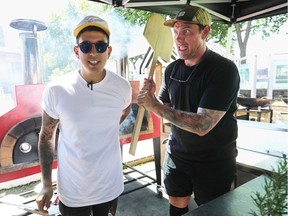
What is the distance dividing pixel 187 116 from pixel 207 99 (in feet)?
0.55

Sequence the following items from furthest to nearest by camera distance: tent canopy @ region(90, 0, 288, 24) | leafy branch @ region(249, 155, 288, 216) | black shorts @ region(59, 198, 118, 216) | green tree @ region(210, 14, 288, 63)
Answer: green tree @ region(210, 14, 288, 63) → tent canopy @ region(90, 0, 288, 24) → black shorts @ region(59, 198, 118, 216) → leafy branch @ region(249, 155, 288, 216)

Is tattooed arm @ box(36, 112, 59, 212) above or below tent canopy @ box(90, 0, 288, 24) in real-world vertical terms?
below

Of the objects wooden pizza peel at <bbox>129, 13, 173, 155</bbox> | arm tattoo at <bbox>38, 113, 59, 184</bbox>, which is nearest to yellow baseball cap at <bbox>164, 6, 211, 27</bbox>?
wooden pizza peel at <bbox>129, 13, 173, 155</bbox>

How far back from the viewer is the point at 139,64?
441 cm

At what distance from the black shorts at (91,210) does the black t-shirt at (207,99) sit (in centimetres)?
63

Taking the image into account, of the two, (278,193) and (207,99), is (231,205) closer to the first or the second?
(278,193)

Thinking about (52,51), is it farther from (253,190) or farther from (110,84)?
(253,190)

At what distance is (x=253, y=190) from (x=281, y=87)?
7000 millimetres

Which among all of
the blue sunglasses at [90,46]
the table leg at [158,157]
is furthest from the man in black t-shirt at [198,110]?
the table leg at [158,157]

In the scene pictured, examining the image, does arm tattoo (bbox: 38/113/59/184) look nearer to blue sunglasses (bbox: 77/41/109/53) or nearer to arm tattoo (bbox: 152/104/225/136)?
blue sunglasses (bbox: 77/41/109/53)

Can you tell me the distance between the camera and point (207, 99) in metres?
1.46

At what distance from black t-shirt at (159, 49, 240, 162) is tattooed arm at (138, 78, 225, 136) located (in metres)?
0.05

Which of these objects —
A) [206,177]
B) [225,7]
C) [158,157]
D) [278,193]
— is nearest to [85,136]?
[206,177]

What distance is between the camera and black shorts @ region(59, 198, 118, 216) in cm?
146
